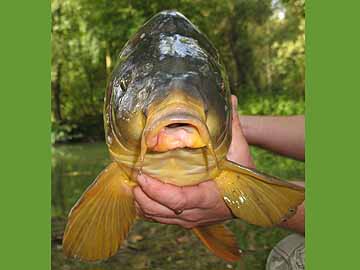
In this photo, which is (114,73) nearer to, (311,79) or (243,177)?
(243,177)

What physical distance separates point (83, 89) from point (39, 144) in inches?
54.2

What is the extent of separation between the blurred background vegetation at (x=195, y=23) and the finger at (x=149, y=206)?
1170 millimetres

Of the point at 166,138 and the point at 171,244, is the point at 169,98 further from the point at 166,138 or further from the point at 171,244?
the point at 171,244

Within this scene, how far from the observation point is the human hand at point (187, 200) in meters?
0.78

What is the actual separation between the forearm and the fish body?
417 millimetres

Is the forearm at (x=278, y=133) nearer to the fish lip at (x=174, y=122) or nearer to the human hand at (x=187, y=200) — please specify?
Result: the human hand at (x=187, y=200)

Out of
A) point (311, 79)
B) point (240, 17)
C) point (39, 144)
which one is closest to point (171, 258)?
point (39, 144)

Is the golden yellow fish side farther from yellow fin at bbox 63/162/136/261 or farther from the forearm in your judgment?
the forearm

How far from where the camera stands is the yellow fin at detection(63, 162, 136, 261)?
812mm

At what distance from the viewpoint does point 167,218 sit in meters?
0.94

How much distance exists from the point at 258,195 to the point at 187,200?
0.12 meters

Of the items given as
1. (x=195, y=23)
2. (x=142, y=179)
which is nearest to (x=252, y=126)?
(x=142, y=179)

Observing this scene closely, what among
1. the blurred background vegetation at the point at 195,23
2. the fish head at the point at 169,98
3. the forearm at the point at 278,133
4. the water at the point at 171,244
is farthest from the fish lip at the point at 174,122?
the blurred background vegetation at the point at 195,23

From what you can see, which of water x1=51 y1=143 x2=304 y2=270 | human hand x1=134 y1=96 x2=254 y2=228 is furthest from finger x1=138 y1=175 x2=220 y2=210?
water x1=51 y1=143 x2=304 y2=270
